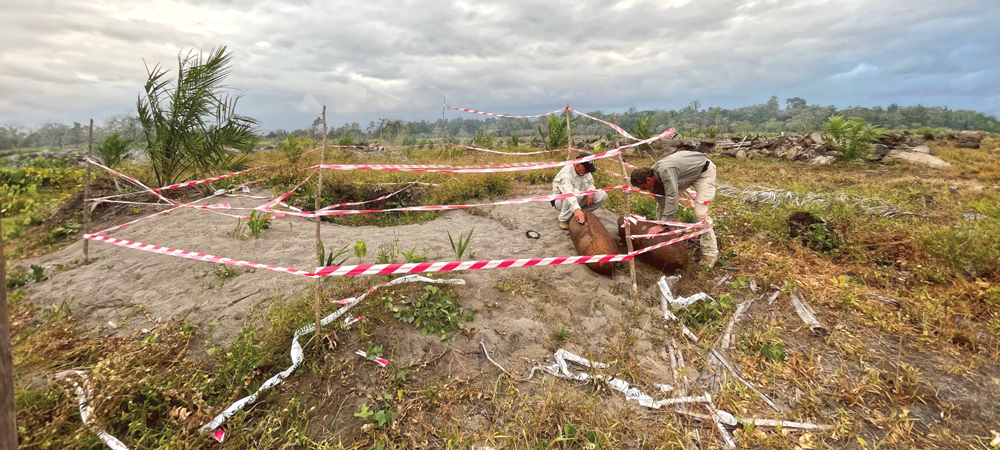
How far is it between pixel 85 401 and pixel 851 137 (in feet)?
54.8

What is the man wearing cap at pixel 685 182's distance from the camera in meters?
4.31

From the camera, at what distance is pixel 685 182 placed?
4594 millimetres

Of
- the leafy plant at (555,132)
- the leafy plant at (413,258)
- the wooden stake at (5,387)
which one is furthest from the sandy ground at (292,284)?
the leafy plant at (555,132)

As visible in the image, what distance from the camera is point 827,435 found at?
90.6 inches

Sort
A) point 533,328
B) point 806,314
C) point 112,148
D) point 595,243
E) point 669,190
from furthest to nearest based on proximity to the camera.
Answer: point 112,148, point 669,190, point 595,243, point 806,314, point 533,328

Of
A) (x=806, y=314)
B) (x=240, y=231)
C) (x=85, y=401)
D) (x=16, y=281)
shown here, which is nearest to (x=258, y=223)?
(x=240, y=231)

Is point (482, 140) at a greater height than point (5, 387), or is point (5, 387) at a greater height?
point (482, 140)

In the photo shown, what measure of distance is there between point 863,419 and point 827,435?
356 millimetres

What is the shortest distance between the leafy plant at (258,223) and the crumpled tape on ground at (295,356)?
2406mm

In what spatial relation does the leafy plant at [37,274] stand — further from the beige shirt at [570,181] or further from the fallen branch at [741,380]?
the fallen branch at [741,380]

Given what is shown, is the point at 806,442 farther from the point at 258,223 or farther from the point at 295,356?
the point at 258,223

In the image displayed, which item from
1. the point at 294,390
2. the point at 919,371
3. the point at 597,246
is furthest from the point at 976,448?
the point at 294,390

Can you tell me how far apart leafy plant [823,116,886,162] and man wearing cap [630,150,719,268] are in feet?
35.7

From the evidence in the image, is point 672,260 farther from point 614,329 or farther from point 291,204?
point 291,204
